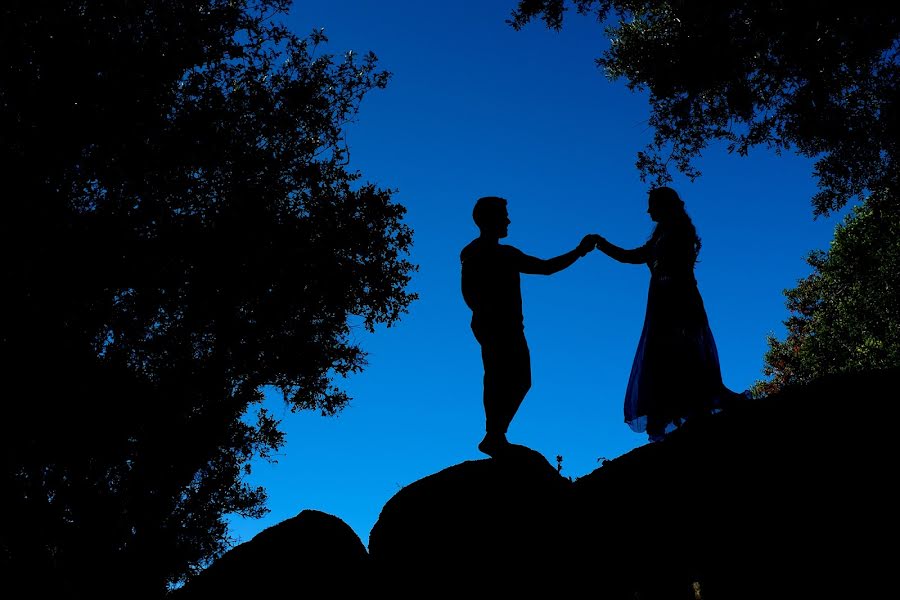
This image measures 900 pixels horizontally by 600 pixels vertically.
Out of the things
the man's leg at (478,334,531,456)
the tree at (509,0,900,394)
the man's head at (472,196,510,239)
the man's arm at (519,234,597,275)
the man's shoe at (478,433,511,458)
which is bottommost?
the man's shoe at (478,433,511,458)

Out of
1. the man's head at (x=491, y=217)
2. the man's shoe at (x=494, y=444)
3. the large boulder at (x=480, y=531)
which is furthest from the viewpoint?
the man's head at (x=491, y=217)

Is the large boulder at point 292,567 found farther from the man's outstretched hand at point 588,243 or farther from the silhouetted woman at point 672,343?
the man's outstretched hand at point 588,243

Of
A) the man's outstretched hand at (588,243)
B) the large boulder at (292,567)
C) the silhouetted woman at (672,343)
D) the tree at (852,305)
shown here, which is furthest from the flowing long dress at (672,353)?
the tree at (852,305)

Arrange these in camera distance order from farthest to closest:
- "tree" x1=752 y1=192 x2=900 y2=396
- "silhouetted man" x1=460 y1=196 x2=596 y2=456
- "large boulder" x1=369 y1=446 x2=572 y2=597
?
"tree" x1=752 y1=192 x2=900 y2=396 < "silhouetted man" x1=460 y1=196 x2=596 y2=456 < "large boulder" x1=369 y1=446 x2=572 y2=597

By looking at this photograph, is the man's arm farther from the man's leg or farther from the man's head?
the man's leg

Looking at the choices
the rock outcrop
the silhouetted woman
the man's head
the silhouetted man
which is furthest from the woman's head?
the rock outcrop

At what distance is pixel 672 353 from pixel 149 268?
34.1ft

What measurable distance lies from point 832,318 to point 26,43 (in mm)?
32543

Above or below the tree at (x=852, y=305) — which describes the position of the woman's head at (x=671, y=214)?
below

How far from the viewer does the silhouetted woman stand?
26.6 feet

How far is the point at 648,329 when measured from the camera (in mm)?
8602

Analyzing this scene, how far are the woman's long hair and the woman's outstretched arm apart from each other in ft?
1.18

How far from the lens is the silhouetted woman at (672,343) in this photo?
8.10 m

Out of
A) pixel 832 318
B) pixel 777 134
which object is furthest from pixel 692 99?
pixel 832 318
